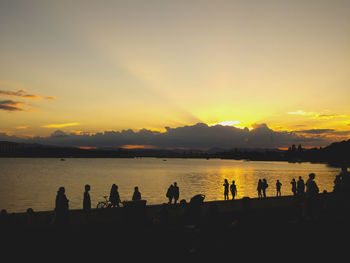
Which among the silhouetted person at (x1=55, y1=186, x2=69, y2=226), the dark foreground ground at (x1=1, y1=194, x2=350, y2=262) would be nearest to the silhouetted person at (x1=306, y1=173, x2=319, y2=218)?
the dark foreground ground at (x1=1, y1=194, x2=350, y2=262)

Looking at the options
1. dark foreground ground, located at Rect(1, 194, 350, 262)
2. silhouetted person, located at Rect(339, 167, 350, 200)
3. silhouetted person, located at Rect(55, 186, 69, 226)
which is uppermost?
silhouetted person, located at Rect(339, 167, 350, 200)

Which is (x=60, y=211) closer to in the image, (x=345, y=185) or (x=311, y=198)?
(x=311, y=198)

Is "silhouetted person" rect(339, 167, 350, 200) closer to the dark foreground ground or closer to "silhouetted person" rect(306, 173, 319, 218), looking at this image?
the dark foreground ground

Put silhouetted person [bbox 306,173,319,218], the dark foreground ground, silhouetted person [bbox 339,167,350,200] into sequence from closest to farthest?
the dark foreground ground, silhouetted person [bbox 306,173,319,218], silhouetted person [bbox 339,167,350,200]

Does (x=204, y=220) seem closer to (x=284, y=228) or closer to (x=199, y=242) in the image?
(x=199, y=242)

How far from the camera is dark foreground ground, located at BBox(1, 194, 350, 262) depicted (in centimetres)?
892

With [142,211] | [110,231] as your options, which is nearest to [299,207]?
[142,211]

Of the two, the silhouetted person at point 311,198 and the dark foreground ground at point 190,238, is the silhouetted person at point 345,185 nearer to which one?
the dark foreground ground at point 190,238

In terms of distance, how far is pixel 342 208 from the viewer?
539 inches

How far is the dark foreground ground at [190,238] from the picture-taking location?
29.3 feet

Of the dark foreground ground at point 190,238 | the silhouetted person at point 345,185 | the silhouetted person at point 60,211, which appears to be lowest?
the dark foreground ground at point 190,238

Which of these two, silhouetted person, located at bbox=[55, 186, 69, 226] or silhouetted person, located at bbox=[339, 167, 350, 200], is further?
silhouetted person, located at bbox=[339, 167, 350, 200]

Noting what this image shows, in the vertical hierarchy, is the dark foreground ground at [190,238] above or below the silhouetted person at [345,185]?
below

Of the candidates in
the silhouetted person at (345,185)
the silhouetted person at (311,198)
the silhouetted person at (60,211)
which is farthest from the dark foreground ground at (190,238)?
the silhouetted person at (345,185)
